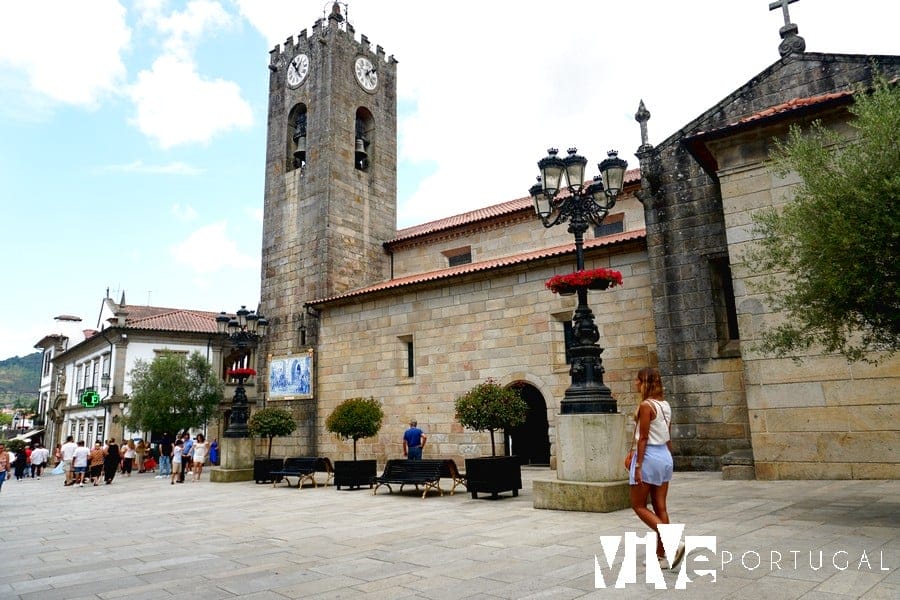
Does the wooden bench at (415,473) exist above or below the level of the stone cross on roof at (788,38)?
below

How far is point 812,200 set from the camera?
21.5 ft

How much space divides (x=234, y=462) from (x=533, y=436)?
8.67 meters

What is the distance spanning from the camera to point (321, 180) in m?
22.2

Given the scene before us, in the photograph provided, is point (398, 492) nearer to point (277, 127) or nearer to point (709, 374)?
point (709, 374)

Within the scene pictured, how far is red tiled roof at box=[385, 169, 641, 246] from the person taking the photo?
64.7 ft

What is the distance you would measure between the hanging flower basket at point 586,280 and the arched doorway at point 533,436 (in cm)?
943

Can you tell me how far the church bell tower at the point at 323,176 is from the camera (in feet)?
71.9

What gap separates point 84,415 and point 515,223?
28.9 meters

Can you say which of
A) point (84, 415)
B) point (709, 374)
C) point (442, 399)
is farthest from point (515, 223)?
point (84, 415)

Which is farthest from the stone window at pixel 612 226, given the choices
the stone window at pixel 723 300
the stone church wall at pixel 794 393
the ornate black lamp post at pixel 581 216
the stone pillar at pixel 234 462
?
the stone pillar at pixel 234 462

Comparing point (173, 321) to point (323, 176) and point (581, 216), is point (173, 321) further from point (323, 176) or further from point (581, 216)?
point (581, 216)

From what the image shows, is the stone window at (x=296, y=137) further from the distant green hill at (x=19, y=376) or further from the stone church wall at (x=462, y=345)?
the distant green hill at (x=19, y=376)

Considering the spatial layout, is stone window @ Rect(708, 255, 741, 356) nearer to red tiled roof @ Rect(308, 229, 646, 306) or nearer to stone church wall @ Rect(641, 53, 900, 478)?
stone church wall @ Rect(641, 53, 900, 478)

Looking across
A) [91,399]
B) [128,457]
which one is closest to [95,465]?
[128,457]
